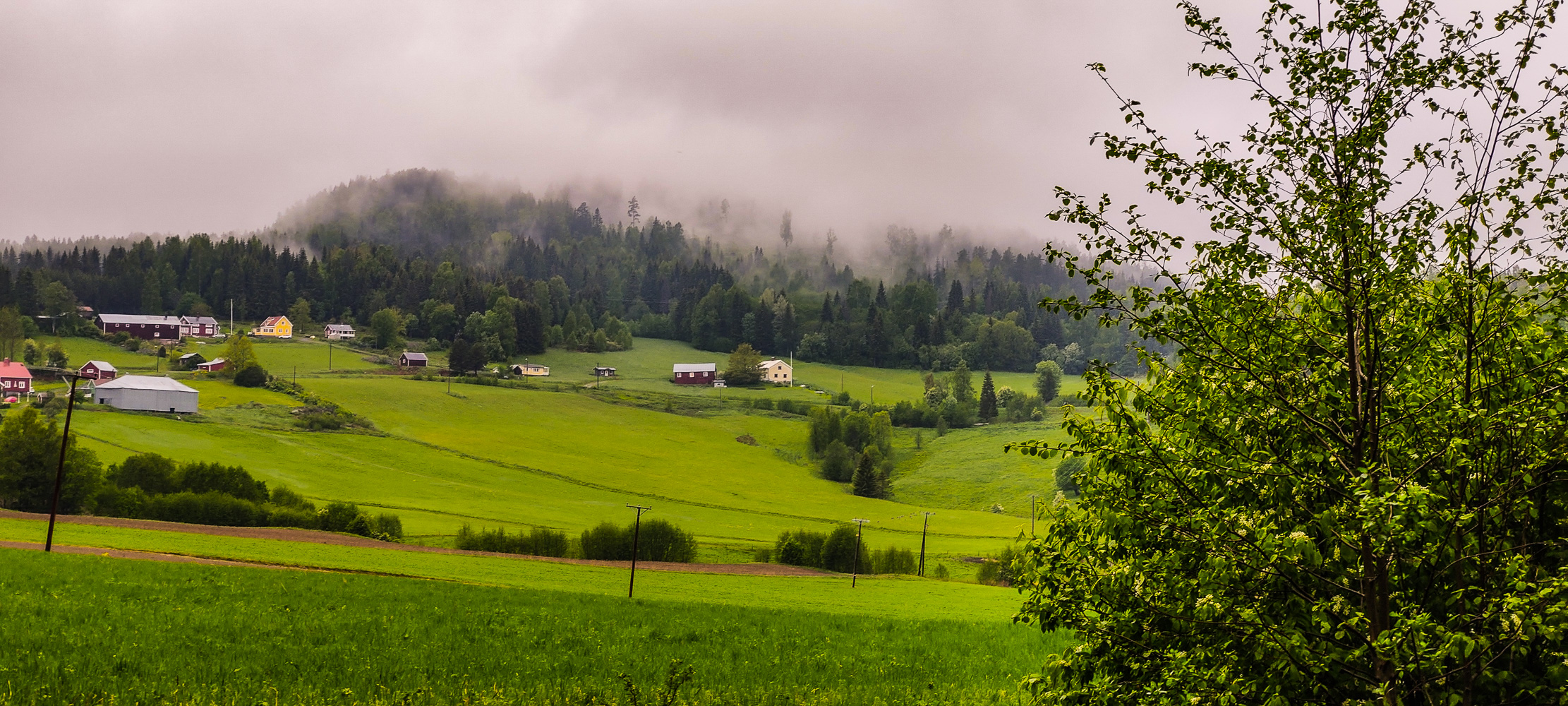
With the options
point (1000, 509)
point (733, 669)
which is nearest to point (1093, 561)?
point (733, 669)

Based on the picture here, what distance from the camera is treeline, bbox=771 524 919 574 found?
289ft

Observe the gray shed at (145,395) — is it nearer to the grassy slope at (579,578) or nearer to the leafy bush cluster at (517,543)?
the grassy slope at (579,578)

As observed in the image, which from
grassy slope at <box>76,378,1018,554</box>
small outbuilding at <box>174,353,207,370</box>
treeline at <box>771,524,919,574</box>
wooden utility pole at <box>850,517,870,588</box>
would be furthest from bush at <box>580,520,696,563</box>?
small outbuilding at <box>174,353,207,370</box>

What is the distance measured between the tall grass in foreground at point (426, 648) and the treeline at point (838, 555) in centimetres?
4903

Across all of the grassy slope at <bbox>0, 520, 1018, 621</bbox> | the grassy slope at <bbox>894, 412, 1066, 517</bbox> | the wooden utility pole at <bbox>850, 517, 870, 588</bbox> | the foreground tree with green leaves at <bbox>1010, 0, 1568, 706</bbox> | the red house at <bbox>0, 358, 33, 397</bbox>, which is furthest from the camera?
the red house at <bbox>0, 358, 33, 397</bbox>

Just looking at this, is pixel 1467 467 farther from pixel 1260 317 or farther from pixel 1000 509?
pixel 1000 509

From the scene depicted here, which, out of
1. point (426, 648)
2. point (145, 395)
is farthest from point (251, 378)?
point (426, 648)

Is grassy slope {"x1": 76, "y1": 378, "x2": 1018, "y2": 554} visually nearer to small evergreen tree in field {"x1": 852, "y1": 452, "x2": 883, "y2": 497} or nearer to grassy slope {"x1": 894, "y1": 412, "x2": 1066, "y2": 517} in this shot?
small evergreen tree in field {"x1": 852, "y1": 452, "x2": 883, "y2": 497}

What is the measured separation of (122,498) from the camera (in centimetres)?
8519

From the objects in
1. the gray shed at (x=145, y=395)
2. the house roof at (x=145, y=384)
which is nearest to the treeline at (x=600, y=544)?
the gray shed at (x=145, y=395)

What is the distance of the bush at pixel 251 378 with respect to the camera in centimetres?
17312

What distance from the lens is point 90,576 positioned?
34.2 meters

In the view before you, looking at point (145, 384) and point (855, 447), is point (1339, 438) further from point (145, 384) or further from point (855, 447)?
point (145, 384)

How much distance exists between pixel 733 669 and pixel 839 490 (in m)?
129
